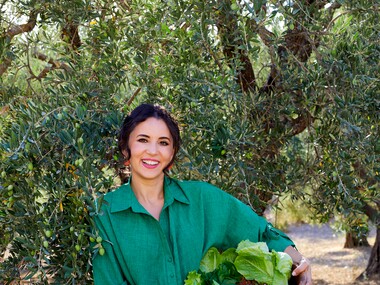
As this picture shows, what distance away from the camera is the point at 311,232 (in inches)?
758

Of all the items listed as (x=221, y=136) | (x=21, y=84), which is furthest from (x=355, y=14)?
(x=21, y=84)

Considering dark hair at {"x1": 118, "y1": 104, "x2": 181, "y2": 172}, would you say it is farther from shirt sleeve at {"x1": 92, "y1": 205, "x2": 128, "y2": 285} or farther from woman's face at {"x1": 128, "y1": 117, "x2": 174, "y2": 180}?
shirt sleeve at {"x1": 92, "y1": 205, "x2": 128, "y2": 285}

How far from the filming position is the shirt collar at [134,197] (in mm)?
2641

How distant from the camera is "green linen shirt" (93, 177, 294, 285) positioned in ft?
8.46

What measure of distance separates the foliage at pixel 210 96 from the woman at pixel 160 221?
0.18 metres

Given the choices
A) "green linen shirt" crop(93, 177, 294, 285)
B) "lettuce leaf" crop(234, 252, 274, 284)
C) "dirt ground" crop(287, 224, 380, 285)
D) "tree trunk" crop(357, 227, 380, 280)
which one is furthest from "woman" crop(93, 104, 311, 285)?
"tree trunk" crop(357, 227, 380, 280)

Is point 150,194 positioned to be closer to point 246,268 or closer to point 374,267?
point 246,268

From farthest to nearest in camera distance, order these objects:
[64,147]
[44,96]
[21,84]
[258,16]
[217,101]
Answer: [21,84], [44,96], [217,101], [258,16], [64,147]

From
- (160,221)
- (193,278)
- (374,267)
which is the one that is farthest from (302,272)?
(374,267)

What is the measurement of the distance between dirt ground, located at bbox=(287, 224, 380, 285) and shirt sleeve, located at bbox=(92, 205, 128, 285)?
7467mm

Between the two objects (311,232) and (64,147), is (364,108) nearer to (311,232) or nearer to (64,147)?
(64,147)

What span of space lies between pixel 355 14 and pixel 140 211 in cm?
179

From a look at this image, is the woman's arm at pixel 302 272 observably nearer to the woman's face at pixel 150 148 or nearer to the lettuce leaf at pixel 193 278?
the lettuce leaf at pixel 193 278

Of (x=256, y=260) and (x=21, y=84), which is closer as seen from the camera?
(x=256, y=260)
